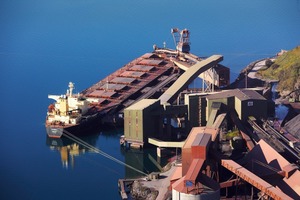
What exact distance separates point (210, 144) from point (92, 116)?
12.5 metres

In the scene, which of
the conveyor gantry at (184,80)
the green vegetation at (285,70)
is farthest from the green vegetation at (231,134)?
the green vegetation at (285,70)

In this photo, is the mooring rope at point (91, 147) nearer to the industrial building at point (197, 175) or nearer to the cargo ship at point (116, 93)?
the cargo ship at point (116, 93)

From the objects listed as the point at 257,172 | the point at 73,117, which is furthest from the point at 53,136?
the point at 257,172

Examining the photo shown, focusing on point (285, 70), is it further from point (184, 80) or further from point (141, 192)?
point (141, 192)

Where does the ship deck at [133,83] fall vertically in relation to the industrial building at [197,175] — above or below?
above

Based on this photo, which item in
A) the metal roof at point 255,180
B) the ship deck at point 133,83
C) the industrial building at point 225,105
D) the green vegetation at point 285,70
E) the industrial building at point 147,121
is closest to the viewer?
the metal roof at point 255,180

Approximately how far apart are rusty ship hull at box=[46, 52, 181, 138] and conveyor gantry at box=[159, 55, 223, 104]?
2.39 metres

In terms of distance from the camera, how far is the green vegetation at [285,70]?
40.7 metres

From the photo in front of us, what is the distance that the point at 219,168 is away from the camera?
23.8 metres

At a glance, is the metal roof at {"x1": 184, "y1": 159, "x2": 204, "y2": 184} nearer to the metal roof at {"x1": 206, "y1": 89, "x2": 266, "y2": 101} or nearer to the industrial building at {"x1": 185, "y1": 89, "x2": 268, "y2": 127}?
the industrial building at {"x1": 185, "y1": 89, "x2": 268, "y2": 127}

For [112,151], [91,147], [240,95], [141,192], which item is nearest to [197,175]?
[141,192]

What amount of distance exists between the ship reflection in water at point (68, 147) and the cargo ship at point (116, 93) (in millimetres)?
402

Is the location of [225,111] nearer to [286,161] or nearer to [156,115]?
[156,115]

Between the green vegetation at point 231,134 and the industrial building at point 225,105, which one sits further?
the industrial building at point 225,105
